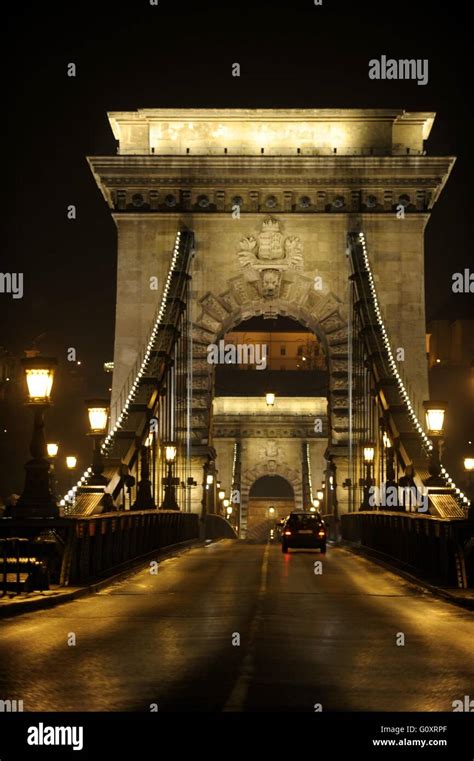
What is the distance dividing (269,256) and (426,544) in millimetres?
31461

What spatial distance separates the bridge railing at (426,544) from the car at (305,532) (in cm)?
314

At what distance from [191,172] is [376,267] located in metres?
8.05

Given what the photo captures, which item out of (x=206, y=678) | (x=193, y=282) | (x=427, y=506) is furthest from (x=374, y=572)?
(x=193, y=282)

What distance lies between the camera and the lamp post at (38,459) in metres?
20.8

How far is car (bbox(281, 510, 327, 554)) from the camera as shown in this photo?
40.8 meters

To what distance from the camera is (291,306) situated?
57250 millimetres

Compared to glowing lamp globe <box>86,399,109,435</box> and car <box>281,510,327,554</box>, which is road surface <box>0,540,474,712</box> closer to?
glowing lamp globe <box>86,399,109,435</box>

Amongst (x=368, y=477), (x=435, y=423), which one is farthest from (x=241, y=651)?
(x=368, y=477)

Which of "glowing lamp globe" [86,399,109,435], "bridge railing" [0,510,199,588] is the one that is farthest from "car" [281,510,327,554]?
"glowing lamp globe" [86,399,109,435]

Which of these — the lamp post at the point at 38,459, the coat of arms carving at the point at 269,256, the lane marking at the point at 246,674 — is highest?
the coat of arms carving at the point at 269,256

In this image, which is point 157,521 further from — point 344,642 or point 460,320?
point 460,320

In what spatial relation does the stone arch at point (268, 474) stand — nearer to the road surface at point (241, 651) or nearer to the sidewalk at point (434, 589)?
the sidewalk at point (434, 589)

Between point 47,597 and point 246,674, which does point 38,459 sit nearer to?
point 47,597

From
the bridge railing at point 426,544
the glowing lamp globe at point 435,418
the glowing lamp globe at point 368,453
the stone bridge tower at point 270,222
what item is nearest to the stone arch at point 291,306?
the stone bridge tower at point 270,222
